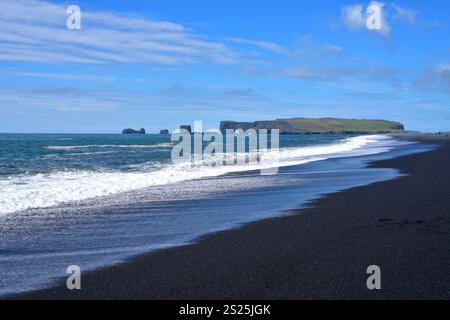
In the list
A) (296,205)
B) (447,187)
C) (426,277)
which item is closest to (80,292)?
(426,277)

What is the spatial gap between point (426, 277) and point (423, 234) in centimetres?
301

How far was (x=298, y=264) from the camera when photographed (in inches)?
316

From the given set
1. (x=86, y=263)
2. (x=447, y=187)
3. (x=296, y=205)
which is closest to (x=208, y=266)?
(x=86, y=263)

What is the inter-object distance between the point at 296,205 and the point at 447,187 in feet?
20.9

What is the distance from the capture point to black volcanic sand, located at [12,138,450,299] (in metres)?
6.80

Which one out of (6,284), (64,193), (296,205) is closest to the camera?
(6,284)

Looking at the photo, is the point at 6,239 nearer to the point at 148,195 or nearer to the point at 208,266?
the point at 208,266

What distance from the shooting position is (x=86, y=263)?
843cm

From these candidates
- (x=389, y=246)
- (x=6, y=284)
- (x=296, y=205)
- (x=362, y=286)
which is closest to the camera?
(x=362, y=286)

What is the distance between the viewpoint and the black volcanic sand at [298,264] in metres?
6.80

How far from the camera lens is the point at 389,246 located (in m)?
9.14
